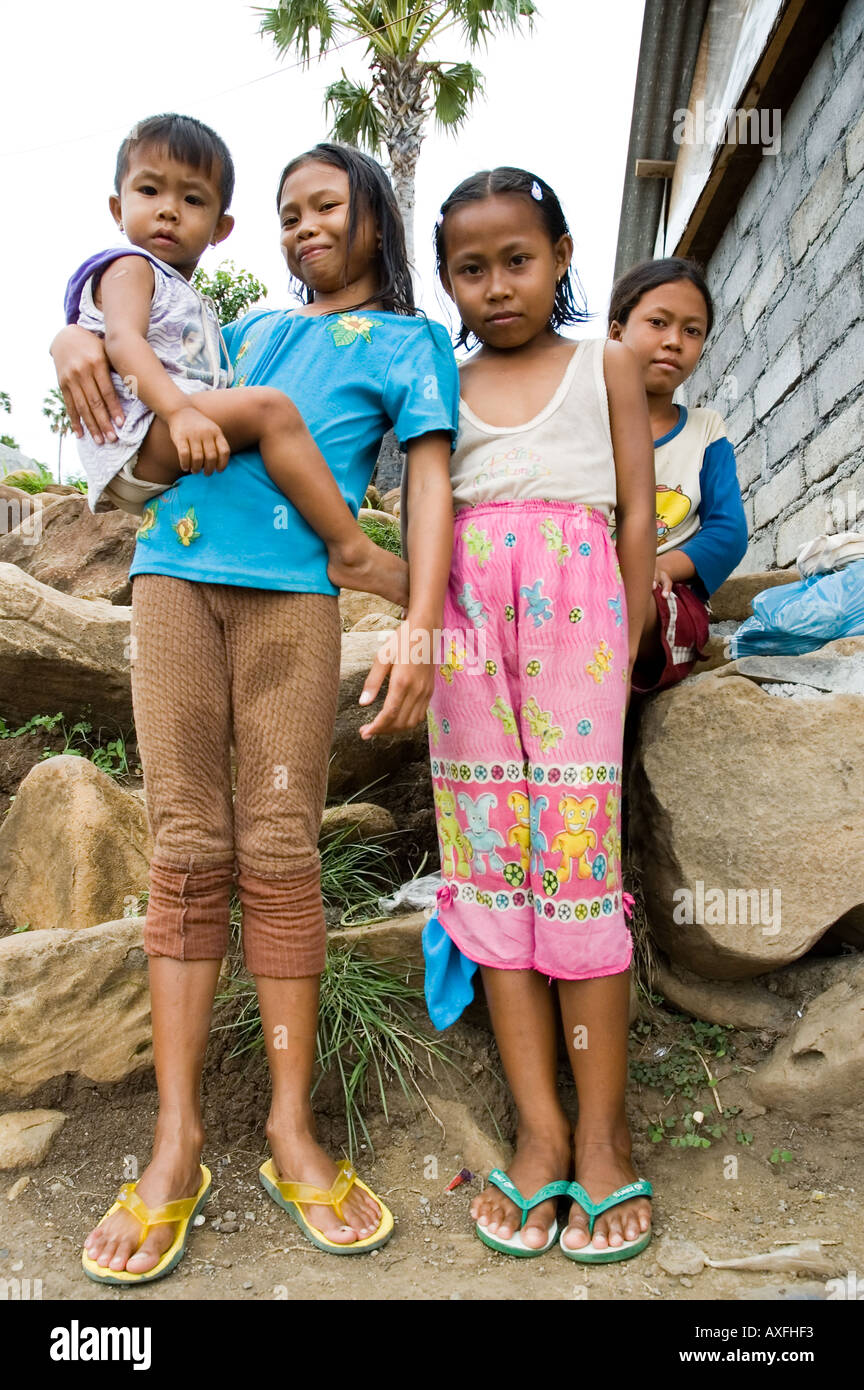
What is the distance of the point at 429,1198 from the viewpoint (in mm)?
1890

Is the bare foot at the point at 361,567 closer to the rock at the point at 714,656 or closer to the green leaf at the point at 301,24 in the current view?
the rock at the point at 714,656

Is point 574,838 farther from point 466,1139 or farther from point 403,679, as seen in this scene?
point 466,1139

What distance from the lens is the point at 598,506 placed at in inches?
75.9

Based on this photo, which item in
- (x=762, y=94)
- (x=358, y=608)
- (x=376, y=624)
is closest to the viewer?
(x=376, y=624)

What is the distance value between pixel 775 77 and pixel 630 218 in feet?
11.5

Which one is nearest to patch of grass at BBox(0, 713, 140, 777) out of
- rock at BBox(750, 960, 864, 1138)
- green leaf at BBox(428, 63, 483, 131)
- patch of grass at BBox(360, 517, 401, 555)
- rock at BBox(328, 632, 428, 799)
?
rock at BBox(328, 632, 428, 799)

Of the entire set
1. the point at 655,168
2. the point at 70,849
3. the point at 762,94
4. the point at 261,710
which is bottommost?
the point at 70,849

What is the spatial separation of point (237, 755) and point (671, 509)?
127 centimetres

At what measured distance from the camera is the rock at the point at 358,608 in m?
4.09

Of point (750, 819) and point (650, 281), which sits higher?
point (650, 281)

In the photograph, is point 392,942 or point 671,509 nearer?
point 392,942

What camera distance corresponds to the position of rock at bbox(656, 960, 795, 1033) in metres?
2.20

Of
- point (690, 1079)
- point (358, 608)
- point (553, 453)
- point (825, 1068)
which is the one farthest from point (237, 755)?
point (358, 608)
